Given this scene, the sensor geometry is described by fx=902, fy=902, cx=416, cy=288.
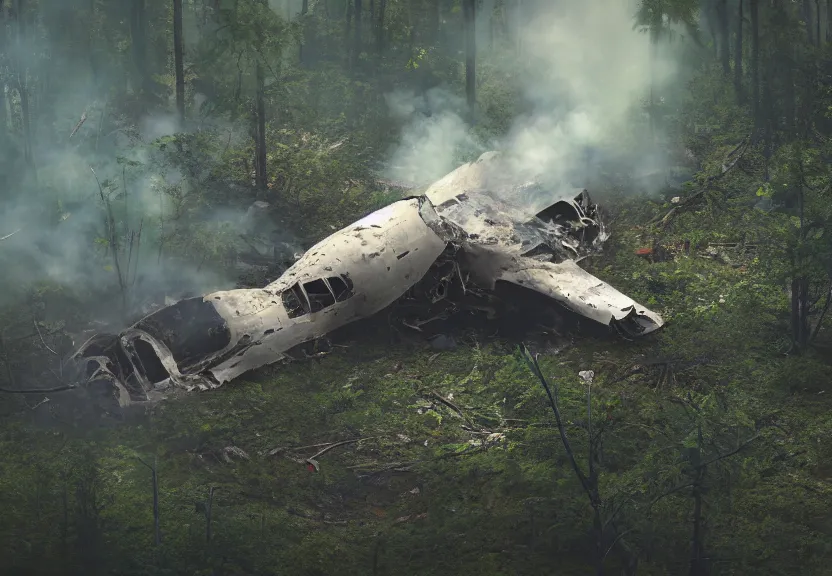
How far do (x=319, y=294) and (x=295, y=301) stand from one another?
13.5 inches

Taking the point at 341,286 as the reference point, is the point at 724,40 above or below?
above

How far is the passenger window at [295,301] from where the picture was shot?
1204 cm

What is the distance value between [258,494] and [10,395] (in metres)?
3.85

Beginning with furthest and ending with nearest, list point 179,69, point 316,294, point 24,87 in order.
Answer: point 179,69, point 24,87, point 316,294

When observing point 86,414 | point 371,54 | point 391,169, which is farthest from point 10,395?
point 371,54

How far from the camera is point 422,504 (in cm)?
939

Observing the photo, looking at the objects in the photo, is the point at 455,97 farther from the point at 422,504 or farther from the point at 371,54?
the point at 422,504

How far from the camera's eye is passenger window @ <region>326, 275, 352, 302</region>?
40.3 ft

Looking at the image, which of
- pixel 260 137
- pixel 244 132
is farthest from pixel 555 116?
pixel 260 137

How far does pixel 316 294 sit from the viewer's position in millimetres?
12250

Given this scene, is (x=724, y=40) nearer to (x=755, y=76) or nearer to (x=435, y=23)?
(x=755, y=76)

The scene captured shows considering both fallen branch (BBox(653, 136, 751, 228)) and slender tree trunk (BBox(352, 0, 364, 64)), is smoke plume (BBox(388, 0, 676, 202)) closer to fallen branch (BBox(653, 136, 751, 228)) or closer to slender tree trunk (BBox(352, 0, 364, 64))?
fallen branch (BBox(653, 136, 751, 228))

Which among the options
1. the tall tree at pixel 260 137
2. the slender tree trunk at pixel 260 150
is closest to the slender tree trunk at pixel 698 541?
the tall tree at pixel 260 137

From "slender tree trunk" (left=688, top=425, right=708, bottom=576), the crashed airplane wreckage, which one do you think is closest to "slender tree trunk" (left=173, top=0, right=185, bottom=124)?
the crashed airplane wreckage
